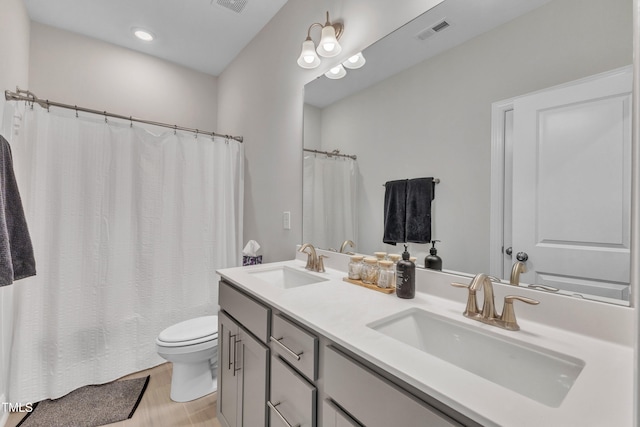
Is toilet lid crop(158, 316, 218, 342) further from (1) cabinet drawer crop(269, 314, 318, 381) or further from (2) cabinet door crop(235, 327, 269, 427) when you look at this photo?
(1) cabinet drawer crop(269, 314, 318, 381)

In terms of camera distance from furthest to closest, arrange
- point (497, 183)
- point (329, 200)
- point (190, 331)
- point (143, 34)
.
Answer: point (143, 34), point (190, 331), point (329, 200), point (497, 183)

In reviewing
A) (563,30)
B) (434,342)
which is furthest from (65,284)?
(563,30)

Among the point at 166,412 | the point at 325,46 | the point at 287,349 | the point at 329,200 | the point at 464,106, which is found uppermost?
the point at 325,46

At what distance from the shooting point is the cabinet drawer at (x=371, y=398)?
22.0 inches

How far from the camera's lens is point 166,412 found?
5.50 feet

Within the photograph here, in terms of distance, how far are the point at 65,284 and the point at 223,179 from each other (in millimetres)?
1296

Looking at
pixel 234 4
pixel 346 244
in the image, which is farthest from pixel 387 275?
pixel 234 4

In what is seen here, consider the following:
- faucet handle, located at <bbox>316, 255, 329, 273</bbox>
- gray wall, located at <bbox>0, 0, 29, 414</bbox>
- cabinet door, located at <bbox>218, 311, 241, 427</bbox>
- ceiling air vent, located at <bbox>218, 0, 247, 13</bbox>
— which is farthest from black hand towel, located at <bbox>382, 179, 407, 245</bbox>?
gray wall, located at <bbox>0, 0, 29, 414</bbox>

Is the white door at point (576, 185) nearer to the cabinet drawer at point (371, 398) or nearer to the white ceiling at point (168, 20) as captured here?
the cabinet drawer at point (371, 398)

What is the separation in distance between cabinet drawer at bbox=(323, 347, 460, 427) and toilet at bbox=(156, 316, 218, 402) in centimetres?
126

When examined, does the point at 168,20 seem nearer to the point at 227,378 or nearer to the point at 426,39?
the point at 426,39

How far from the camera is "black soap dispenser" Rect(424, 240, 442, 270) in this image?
115 centimetres

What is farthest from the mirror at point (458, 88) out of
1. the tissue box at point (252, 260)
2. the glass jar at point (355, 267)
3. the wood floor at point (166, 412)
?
the wood floor at point (166, 412)

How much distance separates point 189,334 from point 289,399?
1117mm
